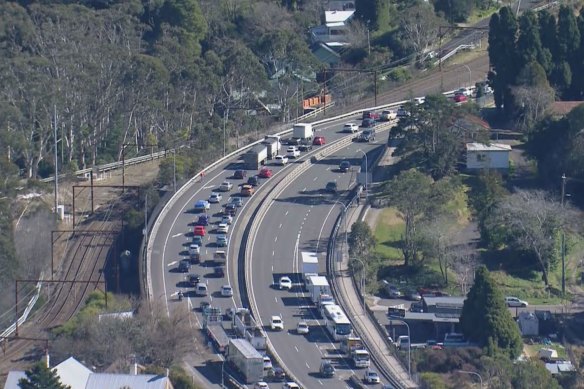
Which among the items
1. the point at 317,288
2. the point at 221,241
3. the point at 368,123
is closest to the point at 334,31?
the point at 368,123

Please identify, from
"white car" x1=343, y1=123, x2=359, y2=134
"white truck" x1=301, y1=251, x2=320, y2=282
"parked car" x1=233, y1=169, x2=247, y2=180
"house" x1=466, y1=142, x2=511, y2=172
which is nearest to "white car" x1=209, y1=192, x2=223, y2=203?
"parked car" x1=233, y1=169, x2=247, y2=180

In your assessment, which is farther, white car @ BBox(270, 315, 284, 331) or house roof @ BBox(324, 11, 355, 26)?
house roof @ BBox(324, 11, 355, 26)

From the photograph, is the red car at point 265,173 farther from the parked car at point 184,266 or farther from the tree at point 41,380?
the tree at point 41,380

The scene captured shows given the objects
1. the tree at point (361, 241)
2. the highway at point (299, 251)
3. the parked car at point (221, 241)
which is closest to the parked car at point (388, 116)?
the highway at point (299, 251)

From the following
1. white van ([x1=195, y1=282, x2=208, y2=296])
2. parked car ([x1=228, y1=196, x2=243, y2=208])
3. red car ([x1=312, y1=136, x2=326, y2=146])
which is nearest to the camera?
white van ([x1=195, y1=282, x2=208, y2=296])

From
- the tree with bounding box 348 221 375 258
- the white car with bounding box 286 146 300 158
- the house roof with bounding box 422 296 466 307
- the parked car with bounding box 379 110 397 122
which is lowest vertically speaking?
the house roof with bounding box 422 296 466 307

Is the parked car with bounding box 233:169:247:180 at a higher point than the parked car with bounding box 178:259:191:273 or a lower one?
higher

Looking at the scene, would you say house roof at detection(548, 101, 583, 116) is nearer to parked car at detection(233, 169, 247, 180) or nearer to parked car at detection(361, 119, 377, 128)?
parked car at detection(361, 119, 377, 128)

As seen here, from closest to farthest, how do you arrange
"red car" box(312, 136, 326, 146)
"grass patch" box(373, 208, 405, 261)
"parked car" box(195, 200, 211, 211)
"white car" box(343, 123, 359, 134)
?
"grass patch" box(373, 208, 405, 261) < "parked car" box(195, 200, 211, 211) < "red car" box(312, 136, 326, 146) < "white car" box(343, 123, 359, 134)
